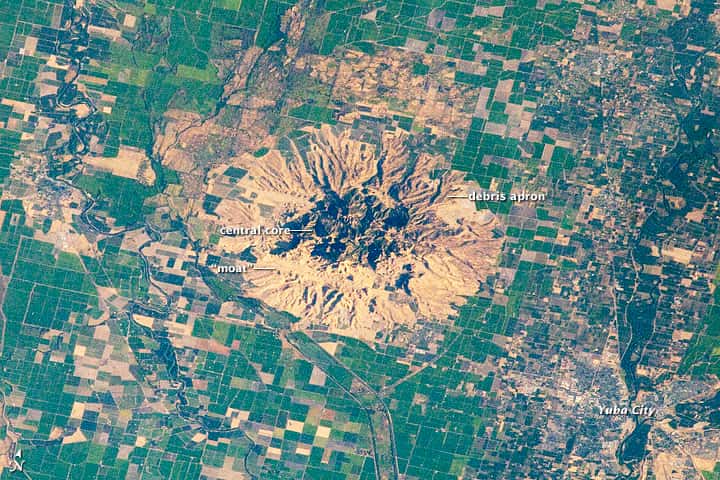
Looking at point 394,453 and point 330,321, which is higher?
point 330,321

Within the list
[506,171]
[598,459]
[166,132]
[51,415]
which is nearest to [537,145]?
[506,171]

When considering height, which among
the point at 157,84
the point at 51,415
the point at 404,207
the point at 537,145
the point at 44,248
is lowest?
the point at 51,415

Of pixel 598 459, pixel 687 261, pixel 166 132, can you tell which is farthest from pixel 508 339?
pixel 166 132

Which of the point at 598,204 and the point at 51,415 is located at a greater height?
the point at 598,204

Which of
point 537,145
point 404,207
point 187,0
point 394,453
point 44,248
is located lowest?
point 394,453

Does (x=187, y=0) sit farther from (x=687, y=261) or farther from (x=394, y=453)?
(x=687, y=261)

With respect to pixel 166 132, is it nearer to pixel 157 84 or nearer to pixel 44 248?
pixel 157 84
